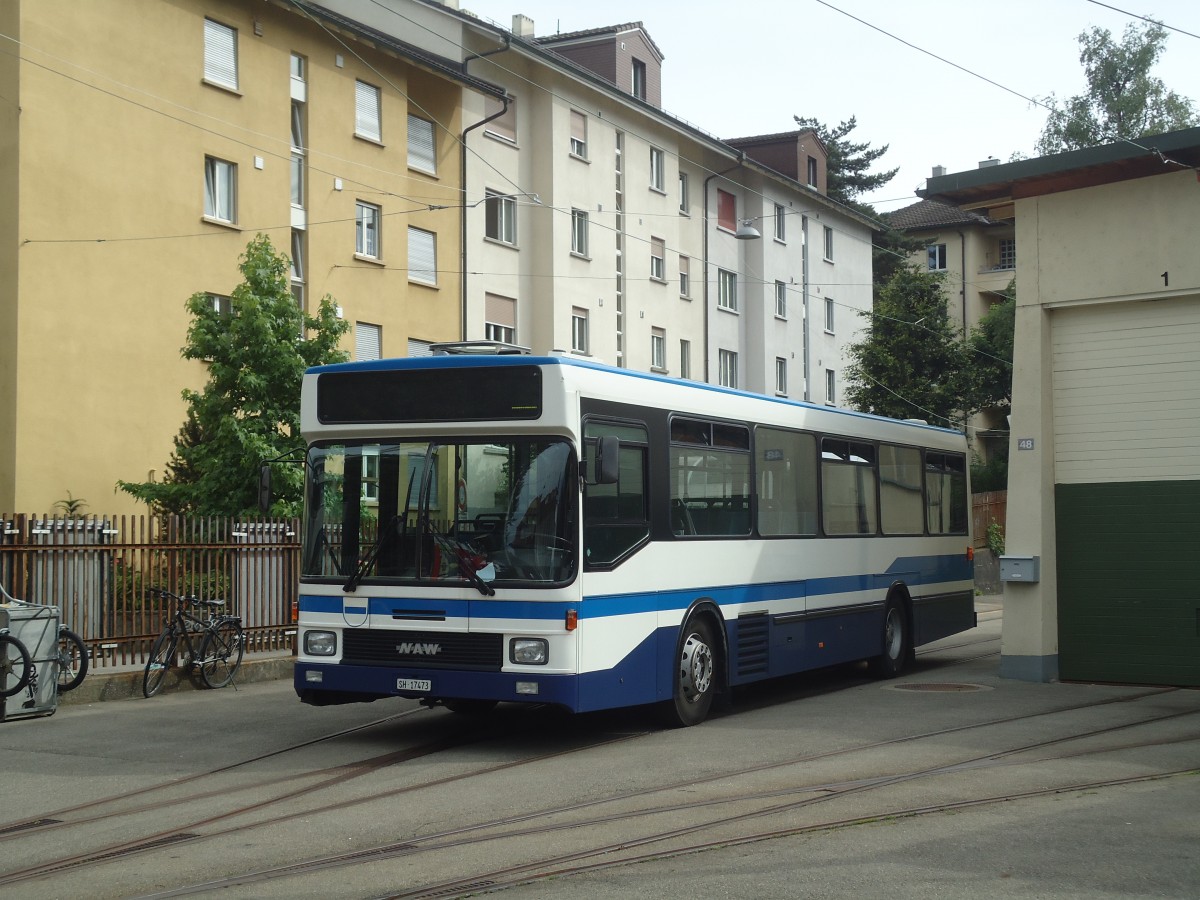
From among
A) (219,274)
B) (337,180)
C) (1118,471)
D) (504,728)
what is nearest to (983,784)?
(504,728)

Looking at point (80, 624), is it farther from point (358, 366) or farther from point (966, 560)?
point (966, 560)

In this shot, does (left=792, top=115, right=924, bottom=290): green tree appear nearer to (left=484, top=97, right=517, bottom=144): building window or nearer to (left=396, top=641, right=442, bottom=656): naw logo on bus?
(left=484, top=97, right=517, bottom=144): building window

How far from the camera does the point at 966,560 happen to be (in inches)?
788

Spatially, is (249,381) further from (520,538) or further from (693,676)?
(520,538)

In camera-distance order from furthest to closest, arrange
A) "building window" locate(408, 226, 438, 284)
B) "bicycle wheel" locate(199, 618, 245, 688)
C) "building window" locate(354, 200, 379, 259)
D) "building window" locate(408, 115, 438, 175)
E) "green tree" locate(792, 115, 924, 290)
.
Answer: "green tree" locate(792, 115, 924, 290)
"building window" locate(408, 115, 438, 175)
"building window" locate(408, 226, 438, 284)
"building window" locate(354, 200, 379, 259)
"bicycle wheel" locate(199, 618, 245, 688)

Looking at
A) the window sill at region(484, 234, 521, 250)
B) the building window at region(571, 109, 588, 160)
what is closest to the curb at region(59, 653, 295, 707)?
the window sill at region(484, 234, 521, 250)

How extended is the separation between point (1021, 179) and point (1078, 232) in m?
0.84

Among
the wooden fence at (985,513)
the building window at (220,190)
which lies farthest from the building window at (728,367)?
the building window at (220,190)

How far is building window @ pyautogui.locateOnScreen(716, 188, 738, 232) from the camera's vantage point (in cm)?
4581

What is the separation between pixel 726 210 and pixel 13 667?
35432 millimetres

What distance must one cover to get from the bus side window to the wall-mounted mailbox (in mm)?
5849

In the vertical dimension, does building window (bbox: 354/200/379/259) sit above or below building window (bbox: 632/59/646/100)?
below

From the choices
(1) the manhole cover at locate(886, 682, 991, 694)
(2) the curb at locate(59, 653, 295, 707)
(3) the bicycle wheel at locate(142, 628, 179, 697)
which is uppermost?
(3) the bicycle wheel at locate(142, 628, 179, 697)

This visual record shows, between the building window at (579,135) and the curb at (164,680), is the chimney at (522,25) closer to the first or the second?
the building window at (579,135)
